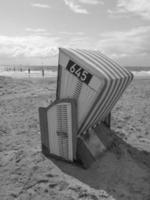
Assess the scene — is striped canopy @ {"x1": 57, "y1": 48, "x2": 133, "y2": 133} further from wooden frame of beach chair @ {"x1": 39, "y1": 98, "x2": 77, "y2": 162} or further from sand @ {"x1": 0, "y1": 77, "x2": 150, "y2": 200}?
sand @ {"x1": 0, "y1": 77, "x2": 150, "y2": 200}

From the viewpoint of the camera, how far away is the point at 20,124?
16.9 feet

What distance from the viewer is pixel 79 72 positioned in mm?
2977

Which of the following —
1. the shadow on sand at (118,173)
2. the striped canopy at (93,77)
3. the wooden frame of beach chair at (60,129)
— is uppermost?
the striped canopy at (93,77)

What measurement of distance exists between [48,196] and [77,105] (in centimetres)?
130

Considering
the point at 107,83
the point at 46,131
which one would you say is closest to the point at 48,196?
the point at 46,131

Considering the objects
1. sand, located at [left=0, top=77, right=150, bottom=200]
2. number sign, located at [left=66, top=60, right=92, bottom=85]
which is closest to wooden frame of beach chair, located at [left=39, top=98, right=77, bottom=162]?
sand, located at [left=0, top=77, right=150, bottom=200]

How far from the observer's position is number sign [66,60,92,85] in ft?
9.47

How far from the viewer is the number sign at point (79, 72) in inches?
114

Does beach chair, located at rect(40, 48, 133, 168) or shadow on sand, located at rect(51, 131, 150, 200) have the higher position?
beach chair, located at rect(40, 48, 133, 168)

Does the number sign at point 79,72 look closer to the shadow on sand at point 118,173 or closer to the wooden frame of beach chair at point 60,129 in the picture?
the wooden frame of beach chair at point 60,129

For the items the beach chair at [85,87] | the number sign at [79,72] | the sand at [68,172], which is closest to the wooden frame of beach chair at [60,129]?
the beach chair at [85,87]

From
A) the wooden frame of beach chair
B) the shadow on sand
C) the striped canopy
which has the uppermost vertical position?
the striped canopy

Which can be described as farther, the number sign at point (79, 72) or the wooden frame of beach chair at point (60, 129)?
the wooden frame of beach chair at point (60, 129)

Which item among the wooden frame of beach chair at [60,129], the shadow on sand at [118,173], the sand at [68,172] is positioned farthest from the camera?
the wooden frame of beach chair at [60,129]
